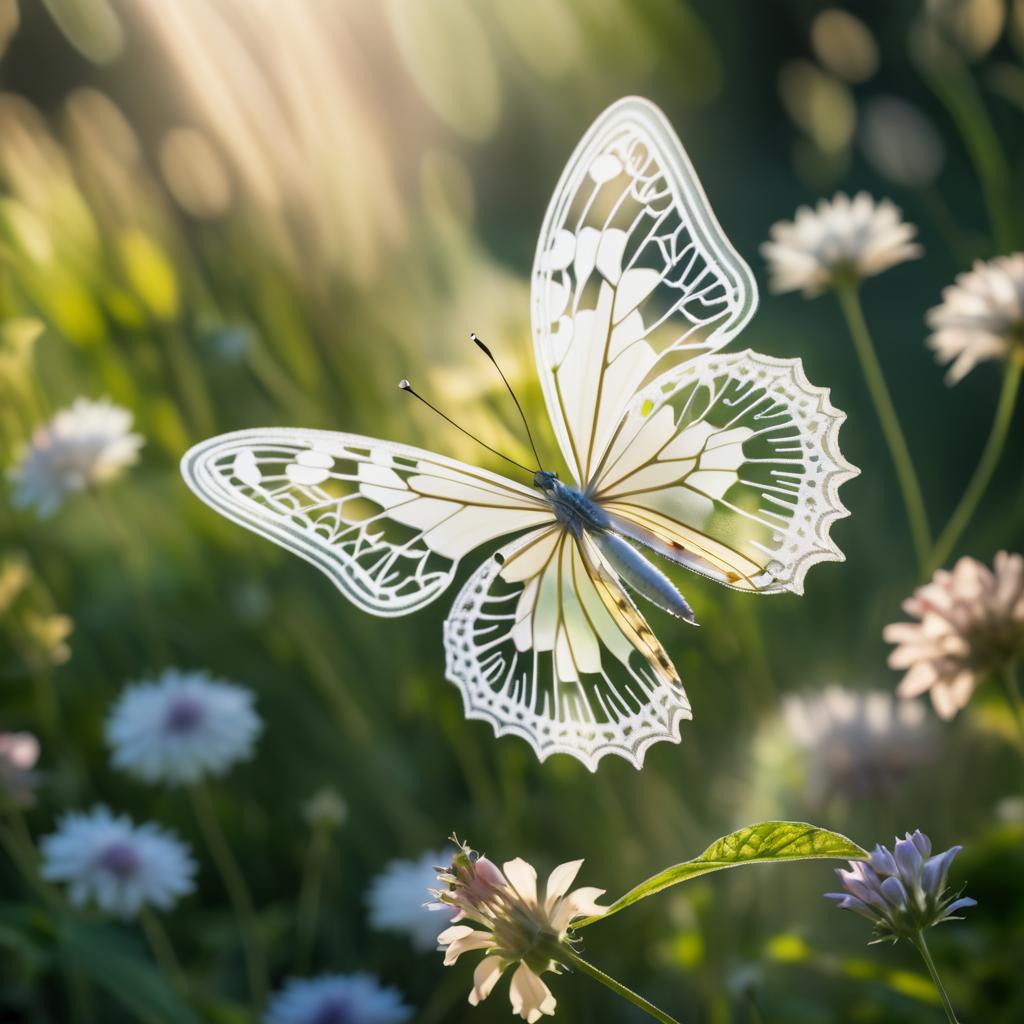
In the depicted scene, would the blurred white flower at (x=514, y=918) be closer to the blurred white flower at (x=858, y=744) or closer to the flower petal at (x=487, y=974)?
the flower petal at (x=487, y=974)

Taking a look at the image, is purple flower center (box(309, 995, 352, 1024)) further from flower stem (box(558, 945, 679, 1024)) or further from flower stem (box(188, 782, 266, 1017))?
flower stem (box(558, 945, 679, 1024))

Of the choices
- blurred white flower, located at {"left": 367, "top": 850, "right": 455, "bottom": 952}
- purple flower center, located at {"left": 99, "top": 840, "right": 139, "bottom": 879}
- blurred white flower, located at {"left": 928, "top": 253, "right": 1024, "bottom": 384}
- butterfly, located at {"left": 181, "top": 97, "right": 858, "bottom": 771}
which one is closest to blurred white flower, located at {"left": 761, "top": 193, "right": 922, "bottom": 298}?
blurred white flower, located at {"left": 928, "top": 253, "right": 1024, "bottom": 384}

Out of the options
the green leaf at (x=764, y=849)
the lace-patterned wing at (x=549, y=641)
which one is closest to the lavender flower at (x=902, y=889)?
the green leaf at (x=764, y=849)

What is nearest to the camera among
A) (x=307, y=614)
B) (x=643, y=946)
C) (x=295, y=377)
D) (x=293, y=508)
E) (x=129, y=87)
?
(x=293, y=508)

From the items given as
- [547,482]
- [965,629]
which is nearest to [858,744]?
[965,629]

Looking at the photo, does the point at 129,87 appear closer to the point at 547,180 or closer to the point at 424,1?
the point at 424,1

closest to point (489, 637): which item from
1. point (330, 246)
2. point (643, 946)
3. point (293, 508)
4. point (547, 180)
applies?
point (293, 508)
